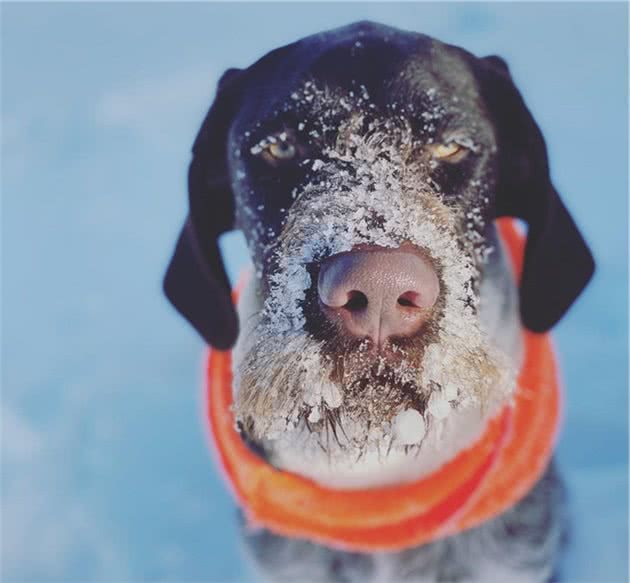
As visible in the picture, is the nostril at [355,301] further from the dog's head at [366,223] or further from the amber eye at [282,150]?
the amber eye at [282,150]

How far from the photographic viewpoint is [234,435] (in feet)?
8.73

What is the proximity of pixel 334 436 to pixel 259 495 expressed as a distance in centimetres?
95

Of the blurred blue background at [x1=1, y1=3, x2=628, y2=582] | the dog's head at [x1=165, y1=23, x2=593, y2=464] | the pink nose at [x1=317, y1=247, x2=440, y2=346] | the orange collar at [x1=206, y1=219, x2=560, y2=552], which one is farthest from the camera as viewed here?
the blurred blue background at [x1=1, y1=3, x2=628, y2=582]

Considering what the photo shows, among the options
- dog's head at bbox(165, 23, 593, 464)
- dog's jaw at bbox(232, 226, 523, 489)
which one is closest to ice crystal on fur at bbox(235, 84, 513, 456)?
dog's head at bbox(165, 23, 593, 464)

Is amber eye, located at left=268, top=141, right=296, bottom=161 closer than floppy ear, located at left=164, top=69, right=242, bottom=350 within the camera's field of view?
Yes

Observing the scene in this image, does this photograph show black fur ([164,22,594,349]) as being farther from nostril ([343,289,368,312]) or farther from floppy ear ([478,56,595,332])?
nostril ([343,289,368,312])

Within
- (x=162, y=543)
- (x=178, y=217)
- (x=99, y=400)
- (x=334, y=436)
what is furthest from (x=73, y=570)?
(x=334, y=436)

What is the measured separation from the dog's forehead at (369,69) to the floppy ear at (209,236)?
0.72ft

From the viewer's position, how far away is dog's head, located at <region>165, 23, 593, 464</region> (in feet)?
5.23

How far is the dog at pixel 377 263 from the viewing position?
162 centimetres

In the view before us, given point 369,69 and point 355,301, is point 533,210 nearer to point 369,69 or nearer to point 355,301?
point 369,69

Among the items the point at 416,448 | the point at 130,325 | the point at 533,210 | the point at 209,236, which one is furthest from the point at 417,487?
the point at 130,325

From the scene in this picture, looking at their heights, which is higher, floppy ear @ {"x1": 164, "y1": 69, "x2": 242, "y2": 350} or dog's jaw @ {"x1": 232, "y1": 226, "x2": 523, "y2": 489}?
floppy ear @ {"x1": 164, "y1": 69, "x2": 242, "y2": 350}

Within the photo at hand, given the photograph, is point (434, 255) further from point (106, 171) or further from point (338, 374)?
point (106, 171)
